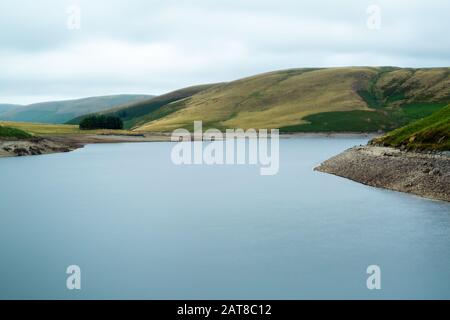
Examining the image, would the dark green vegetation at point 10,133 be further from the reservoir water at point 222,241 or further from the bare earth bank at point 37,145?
the reservoir water at point 222,241

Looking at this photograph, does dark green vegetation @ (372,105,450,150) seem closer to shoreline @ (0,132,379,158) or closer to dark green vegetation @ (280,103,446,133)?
shoreline @ (0,132,379,158)

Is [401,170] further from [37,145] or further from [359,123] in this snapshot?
[359,123]

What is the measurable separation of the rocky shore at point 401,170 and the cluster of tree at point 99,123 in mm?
127747

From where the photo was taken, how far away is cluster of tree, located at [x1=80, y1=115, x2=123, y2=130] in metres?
181

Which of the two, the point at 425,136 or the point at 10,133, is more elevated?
the point at 10,133

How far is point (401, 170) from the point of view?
52.7 m

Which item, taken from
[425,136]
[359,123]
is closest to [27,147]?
[425,136]

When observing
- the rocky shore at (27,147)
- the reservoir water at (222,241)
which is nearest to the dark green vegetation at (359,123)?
the rocky shore at (27,147)

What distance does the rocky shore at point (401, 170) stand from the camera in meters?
45.5

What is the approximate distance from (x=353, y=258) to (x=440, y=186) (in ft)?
66.9

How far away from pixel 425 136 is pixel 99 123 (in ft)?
473

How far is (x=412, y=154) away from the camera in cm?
5447
